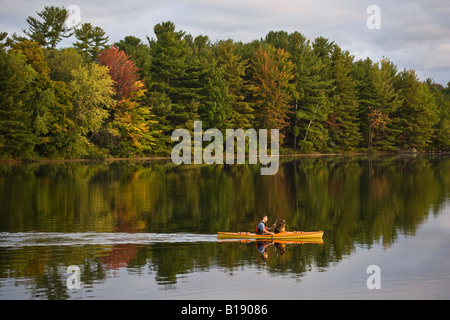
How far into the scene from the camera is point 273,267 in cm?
1784

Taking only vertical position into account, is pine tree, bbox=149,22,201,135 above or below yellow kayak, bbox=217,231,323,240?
above

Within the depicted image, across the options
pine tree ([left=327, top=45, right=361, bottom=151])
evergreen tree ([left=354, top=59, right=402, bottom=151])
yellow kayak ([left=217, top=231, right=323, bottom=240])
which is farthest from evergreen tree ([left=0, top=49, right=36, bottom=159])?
evergreen tree ([left=354, top=59, right=402, bottom=151])

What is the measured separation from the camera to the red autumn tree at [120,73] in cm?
6788

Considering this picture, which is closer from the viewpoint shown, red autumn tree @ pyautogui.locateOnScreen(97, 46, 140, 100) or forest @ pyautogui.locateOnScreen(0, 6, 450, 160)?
forest @ pyautogui.locateOnScreen(0, 6, 450, 160)

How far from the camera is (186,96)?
76.3 meters

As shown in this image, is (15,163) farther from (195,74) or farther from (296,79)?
(296,79)

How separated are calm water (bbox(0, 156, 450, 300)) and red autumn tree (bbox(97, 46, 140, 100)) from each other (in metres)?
28.0

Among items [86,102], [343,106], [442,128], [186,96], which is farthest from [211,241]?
[442,128]

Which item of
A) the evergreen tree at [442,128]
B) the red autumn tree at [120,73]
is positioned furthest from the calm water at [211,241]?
the evergreen tree at [442,128]

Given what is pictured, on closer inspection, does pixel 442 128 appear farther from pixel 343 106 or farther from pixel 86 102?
pixel 86 102

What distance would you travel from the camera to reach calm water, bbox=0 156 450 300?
15664 mm

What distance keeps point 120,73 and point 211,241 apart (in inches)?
1958

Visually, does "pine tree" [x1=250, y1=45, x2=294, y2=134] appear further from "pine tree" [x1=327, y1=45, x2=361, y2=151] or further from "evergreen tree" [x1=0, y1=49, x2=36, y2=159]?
"evergreen tree" [x1=0, y1=49, x2=36, y2=159]

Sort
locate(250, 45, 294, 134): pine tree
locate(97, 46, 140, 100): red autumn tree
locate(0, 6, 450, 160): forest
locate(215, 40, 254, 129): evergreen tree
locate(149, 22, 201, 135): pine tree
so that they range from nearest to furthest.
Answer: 1. locate(0, 6, 450, 160): forest
2. locate(97, 46, 140, 100): red autumn tree
3. locate(149, 22, 201, 135): pine tree
4. locate(215, 40, 254, 129): evergreen tree
5. locate(250, 45, 294, 134): pine tree
